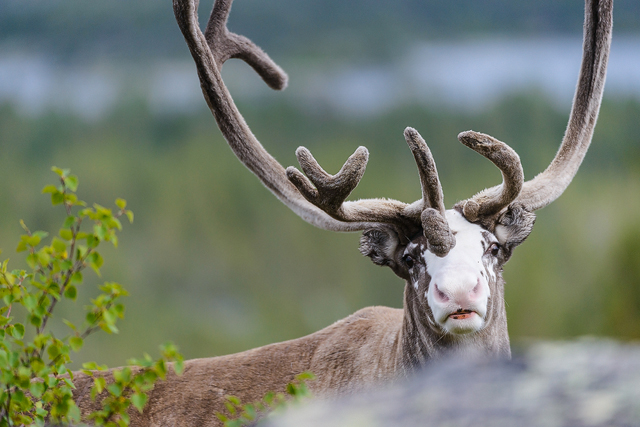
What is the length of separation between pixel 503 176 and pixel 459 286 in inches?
29.6

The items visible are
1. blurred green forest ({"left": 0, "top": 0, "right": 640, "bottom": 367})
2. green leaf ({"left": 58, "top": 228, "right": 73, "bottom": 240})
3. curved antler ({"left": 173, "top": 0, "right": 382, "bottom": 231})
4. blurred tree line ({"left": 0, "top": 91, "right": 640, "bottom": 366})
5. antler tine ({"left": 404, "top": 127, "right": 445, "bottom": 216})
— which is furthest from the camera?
blurred green forest ({"left": 0, "top": 0, "right": 640, "bottom": 367})

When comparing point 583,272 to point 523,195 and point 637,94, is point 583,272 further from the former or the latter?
point 523,195

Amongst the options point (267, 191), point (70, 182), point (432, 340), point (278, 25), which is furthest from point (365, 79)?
point (70, 182)

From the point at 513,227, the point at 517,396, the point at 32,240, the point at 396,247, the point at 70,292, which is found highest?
the point at 513,227

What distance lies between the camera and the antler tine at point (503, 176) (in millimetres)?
3779

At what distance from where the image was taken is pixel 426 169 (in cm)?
380

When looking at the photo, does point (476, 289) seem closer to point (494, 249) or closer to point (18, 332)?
point (494, 249)

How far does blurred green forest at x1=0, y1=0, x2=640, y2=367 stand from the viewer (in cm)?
1612

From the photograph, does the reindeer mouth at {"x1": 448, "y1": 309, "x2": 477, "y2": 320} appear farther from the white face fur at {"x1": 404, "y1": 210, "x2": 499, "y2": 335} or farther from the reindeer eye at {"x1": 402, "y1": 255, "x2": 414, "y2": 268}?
the reindeer eye at {"x1": 402, "y1": 255, "x2": 414, "y2": 268}

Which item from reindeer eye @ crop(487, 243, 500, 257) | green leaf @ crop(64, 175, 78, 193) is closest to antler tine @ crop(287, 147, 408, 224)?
reindeer eye @ crop(487, 243, 500, 257)

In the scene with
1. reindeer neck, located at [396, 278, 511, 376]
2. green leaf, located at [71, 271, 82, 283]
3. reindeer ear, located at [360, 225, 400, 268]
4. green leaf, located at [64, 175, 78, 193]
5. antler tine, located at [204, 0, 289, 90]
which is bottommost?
green leaf, located at [71, 271, 82, 283]

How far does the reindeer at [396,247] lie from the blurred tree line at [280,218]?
963 cm

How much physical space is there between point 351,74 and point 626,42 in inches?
325

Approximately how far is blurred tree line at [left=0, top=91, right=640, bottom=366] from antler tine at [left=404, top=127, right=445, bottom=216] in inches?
405
